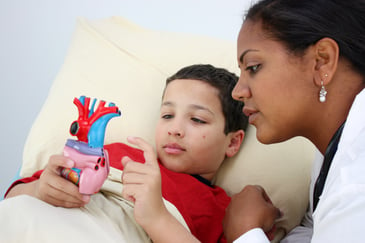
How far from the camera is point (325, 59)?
3.08 ft

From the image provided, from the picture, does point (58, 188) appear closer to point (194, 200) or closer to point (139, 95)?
point (194, 200)

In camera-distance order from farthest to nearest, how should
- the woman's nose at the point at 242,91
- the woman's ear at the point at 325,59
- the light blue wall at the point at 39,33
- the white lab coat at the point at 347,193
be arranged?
the light blue wall at the point at 39,33 → the woman's nose at the point at 242,91 → the woman's ear at the point at 325,59 → the white lab coat at the point at 347,193

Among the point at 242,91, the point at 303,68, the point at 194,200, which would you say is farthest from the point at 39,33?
the point at 303,68

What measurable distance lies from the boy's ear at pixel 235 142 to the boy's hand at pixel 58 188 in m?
0.60

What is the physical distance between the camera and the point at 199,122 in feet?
4.46

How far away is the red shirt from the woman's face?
0.98 feet

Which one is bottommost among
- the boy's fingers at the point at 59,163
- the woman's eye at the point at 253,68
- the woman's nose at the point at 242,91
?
the boy's fingers at the point at 59,163

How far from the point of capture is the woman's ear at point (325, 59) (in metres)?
0.92

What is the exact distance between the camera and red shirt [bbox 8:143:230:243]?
3.96ft

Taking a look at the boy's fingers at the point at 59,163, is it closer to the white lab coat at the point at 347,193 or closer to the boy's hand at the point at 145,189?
the boy's hand at the point at 145,189

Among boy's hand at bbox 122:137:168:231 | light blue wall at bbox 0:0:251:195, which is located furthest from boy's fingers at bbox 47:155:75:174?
light blue wall at bbox 0:0:251:195

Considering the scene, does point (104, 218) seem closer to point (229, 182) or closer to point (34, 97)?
point (229, 182)

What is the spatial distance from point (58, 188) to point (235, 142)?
67 centimetres

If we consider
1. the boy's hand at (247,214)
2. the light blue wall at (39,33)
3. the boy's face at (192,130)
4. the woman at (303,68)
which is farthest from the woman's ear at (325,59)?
the light blue wall at (39,33)
